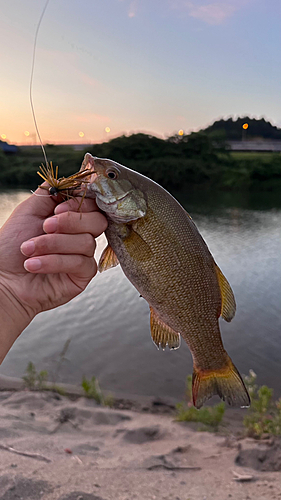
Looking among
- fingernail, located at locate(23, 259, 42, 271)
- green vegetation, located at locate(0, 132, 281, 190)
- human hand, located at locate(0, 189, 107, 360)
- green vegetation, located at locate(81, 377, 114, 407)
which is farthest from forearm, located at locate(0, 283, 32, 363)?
green vegetation, located at locate(0, 132, 281, 190)

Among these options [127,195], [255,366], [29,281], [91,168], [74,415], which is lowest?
[255,366]

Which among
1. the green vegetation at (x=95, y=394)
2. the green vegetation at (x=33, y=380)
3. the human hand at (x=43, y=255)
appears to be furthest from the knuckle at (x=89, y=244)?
the green vegetation at (x=33, y=380)

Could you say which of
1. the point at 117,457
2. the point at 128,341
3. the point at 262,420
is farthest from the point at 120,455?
the point at 128,341

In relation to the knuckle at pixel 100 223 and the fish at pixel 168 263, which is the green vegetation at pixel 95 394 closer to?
the fish at pixel 168 263

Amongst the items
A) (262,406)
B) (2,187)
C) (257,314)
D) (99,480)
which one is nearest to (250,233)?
(257,314)

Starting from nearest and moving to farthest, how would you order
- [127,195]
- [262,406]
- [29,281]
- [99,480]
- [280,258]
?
[127,195] → [29,281] → [99,480] → [262,406] → [280,258]

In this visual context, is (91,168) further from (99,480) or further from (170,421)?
(170,421)

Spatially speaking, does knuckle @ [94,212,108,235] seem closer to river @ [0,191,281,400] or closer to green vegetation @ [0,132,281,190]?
river @ [0,191,281,400]
